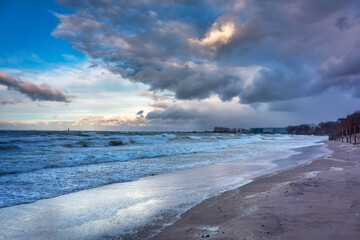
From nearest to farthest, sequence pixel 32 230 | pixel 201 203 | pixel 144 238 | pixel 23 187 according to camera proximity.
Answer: pixel 144 238
pixel 32 230
pixel 201 203
pixel 23 187

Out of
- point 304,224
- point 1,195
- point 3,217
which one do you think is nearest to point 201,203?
point 304,224

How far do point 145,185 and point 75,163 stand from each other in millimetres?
7427

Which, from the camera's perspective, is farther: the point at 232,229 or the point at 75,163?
the point at 75,163

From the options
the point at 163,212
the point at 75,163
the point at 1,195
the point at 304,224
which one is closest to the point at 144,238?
the point at 163,212

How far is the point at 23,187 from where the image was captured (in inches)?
296

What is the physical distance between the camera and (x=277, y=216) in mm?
4051

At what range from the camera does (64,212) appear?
16.8ft

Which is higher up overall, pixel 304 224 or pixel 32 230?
pixel 304 224

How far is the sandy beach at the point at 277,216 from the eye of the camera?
11.0 feet

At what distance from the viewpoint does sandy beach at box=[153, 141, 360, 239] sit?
3348mm

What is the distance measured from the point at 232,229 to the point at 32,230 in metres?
3.54

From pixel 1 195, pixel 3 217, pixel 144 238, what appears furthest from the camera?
pixel 1 195

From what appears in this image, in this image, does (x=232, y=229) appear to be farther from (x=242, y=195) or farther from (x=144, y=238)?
(x=242, y=195)

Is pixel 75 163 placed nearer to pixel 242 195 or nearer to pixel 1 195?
pixel 1 195
